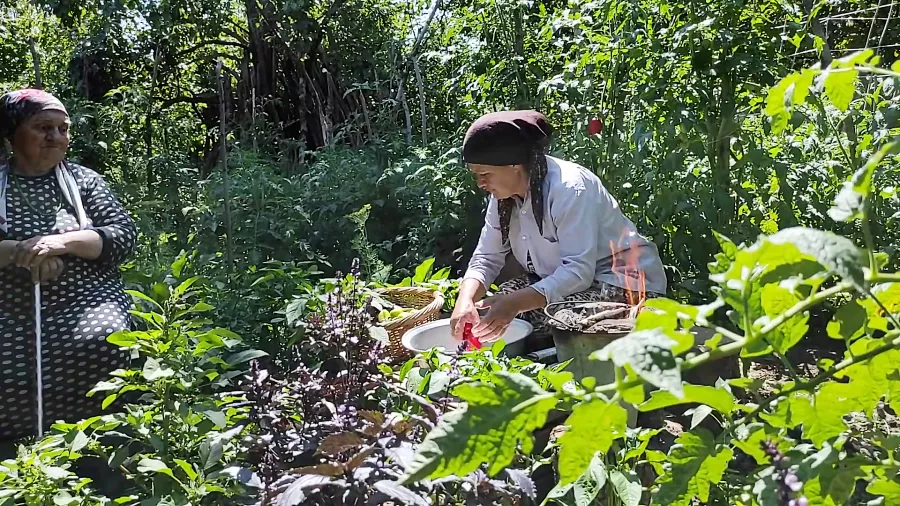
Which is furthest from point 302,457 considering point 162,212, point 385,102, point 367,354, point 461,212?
point 385,102

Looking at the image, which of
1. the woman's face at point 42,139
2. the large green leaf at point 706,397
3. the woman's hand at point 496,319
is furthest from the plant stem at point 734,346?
the woman's face at point 42,139

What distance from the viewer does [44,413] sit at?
7.17 ft

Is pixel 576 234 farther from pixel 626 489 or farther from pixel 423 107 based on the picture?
pixel 423 107

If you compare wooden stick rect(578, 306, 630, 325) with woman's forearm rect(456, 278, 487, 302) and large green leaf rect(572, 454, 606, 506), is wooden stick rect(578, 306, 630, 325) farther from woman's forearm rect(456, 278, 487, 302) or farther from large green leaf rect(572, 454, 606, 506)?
large green leaf rect(572, 454, 606, 506)

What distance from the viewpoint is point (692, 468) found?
2.15 ft

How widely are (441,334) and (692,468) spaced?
1703mm

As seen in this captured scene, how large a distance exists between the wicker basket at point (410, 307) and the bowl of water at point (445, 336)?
44 mm

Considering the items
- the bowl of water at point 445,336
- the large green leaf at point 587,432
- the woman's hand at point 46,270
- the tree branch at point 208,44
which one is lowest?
the bowl of water at point 445,336

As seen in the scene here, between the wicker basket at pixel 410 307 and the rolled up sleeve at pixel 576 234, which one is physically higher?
the rolled up sleeve at pixel 576 234

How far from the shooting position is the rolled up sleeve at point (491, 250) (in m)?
2.65

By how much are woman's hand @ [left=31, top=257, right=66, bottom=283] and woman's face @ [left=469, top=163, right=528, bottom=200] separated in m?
1.26

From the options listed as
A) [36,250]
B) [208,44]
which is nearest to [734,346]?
[36,250]

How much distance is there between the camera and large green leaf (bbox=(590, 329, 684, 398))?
0.42 meters

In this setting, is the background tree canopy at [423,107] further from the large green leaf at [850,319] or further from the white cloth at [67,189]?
the white cloth at [67,189]
